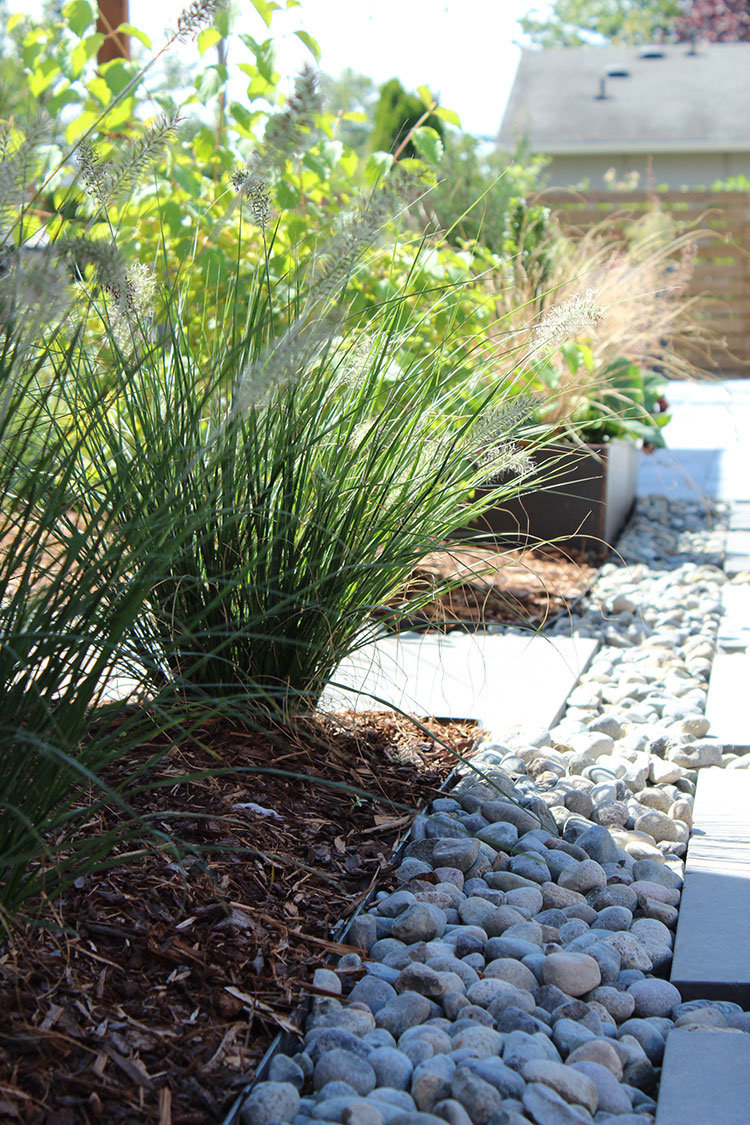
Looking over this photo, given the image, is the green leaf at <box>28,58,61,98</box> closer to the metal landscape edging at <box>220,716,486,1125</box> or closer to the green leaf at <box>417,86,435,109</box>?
the green leaf at <box>417,86,435,109</box>

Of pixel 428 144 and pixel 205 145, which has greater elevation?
pixel 205 145

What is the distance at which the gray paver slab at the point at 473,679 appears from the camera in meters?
2.35

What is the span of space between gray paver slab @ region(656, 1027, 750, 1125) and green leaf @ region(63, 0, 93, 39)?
2618mm

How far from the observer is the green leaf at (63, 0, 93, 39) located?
2.62 m

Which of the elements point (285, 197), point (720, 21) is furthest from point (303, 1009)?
point (720, 21)

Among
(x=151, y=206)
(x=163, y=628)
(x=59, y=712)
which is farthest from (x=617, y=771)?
(x=151, y=206)

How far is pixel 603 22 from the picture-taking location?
3459 cm

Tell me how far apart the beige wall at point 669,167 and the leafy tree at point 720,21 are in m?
12.5

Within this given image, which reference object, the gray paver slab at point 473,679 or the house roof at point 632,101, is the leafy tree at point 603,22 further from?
the gray paver slab at point 473,679

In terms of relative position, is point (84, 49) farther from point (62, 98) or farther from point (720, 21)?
point (720, 21)

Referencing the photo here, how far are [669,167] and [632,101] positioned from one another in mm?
1439

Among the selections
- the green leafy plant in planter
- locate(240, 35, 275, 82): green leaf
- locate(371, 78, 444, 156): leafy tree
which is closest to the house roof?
locate(371, 78, 444, 156): leafy tree

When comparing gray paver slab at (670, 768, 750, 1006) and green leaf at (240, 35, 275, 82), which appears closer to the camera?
gray paver slab at (670, 768, 750, 1006)

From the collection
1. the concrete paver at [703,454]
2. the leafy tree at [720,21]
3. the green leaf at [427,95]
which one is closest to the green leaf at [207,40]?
the green leaf at [427,95]
